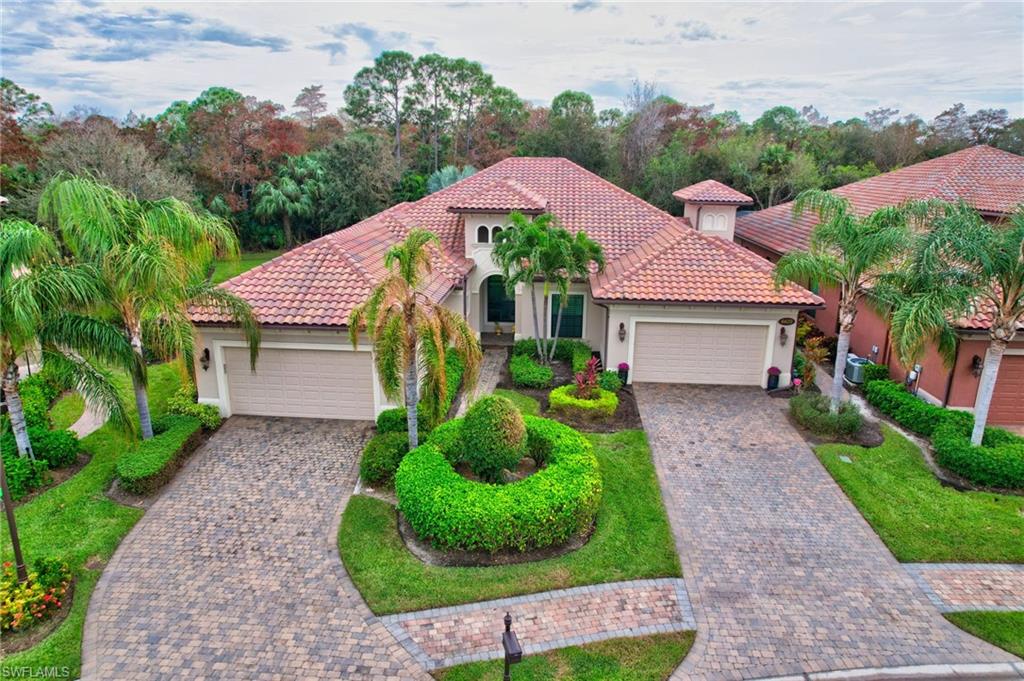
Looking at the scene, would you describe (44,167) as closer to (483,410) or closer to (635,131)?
(483,410)

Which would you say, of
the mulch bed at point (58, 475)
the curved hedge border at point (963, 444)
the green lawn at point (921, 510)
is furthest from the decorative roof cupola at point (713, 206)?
the mulch bed at point (58, 475)

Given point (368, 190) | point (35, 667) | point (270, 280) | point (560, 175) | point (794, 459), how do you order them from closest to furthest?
1. point (35, 667)
2. point (794, 459)
3. point (270, 280)
4. point (560, 175)
5. point (368, 190)

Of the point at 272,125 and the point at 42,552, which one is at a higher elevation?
the point at 272,125

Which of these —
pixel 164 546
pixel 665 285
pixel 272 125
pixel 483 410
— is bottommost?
pixel 164 546

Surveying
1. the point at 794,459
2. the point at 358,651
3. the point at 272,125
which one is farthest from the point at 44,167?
→ the point at 794,459

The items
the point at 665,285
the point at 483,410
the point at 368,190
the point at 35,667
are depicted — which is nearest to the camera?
the point at 35,667

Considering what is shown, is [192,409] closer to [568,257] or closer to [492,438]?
[492,438]

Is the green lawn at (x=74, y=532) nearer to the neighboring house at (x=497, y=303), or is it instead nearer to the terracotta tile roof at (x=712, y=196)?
the neighboring house at (x=497, y=303)
